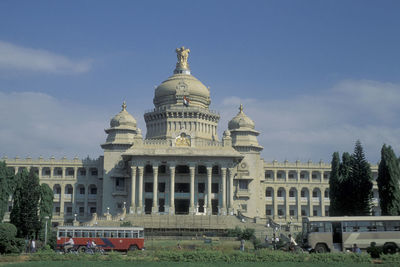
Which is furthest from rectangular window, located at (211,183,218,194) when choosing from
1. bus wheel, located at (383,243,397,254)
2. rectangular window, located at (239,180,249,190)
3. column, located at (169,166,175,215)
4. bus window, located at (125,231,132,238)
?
bus wheel, located at (383,243,397,254)

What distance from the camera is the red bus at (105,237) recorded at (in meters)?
48.8

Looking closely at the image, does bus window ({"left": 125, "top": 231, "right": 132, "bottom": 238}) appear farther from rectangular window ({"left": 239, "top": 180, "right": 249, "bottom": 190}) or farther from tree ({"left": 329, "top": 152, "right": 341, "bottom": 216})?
rectangular window ({"left": 239, "top": 180, "right": 249, "bottom": 190})

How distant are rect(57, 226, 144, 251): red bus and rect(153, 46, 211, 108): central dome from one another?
158 feet

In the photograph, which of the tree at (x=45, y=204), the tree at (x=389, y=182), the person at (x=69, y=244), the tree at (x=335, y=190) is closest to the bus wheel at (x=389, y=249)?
the tree at (x=389, y=182)

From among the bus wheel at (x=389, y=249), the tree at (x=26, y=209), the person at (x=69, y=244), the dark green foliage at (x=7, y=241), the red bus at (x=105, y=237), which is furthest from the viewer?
the tree at (x=26, y=209)

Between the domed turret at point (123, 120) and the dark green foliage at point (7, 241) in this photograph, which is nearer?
the dark green foliage at point (7, 241)

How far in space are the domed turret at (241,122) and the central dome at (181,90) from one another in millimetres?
6454

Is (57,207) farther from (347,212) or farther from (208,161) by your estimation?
(347,212)

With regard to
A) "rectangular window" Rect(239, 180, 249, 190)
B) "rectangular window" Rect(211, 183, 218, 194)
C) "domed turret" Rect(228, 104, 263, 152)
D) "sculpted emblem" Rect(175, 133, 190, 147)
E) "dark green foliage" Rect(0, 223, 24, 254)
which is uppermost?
"domed turret" Rect(228, 104, 263, 152)

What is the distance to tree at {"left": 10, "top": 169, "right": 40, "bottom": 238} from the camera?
53.0 metres

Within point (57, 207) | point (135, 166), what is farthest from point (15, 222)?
point (57, 207)

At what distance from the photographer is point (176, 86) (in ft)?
317

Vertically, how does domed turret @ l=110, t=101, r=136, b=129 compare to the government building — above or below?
above

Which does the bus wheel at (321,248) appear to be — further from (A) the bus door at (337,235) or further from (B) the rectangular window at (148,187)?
(B) the rectangular window at (148,187)
